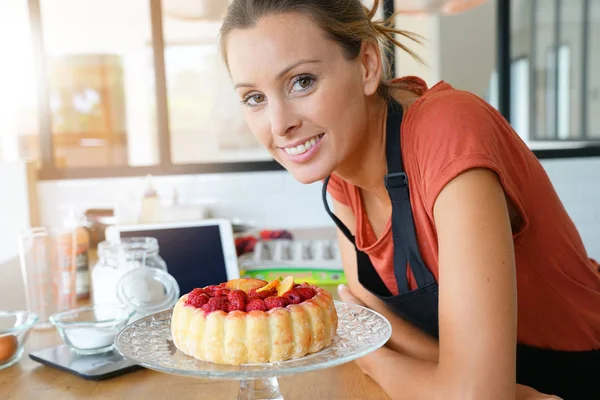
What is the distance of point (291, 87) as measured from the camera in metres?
1.15

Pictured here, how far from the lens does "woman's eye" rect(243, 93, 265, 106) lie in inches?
46.2

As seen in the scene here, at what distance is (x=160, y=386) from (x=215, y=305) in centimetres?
21

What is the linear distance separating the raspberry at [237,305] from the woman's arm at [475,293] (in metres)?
0.29

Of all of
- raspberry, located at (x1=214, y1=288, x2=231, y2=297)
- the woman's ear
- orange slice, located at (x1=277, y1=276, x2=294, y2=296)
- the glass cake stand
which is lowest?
the glass cake stand

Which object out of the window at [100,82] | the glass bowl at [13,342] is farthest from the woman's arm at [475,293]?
the window at [100,82]

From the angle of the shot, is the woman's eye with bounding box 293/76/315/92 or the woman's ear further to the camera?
the woman's ear

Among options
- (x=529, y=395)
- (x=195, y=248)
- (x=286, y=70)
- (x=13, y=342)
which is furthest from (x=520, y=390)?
(x=195, y=248)

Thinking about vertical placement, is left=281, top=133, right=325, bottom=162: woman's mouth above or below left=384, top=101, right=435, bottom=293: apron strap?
above

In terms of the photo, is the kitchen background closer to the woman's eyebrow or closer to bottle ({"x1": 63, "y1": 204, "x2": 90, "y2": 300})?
bottle ({"x1": 63, "y1": 204, "x2": 90, "y2": 300})

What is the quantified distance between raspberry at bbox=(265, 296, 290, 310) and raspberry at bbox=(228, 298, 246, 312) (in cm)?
3

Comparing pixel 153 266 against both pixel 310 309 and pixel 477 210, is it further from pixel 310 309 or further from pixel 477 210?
pixel 477 210

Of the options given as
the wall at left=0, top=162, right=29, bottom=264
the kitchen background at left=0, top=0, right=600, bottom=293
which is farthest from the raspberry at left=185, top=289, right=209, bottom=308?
the kitchen background at left=0, top=0, right=600, bottom=293

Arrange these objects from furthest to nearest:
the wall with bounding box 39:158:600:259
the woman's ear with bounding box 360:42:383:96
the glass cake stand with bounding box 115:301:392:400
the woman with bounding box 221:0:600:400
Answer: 1. the wall with bounding box 39:158:600:259
2. the woman's ear with bounding box 360:42:383:96
3. the woman with bounding box 221:0:600:400
4. the glass cake stand with bounding box 115:301:392:400

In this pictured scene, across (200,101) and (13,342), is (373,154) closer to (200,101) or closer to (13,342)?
(13,342)
